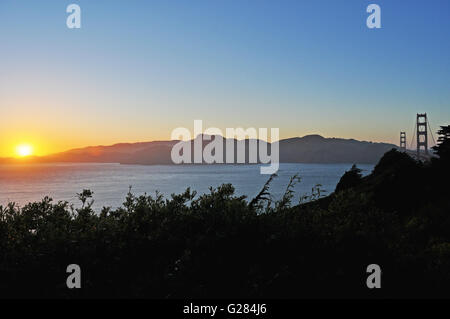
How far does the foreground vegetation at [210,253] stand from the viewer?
16.4 ft

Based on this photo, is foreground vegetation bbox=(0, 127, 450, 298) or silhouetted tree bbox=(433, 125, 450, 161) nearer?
foreground vegetation bbox=(0, 127, 450, 298)

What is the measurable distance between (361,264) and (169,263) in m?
2.62

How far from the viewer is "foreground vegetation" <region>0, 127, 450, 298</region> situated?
5.00 metres

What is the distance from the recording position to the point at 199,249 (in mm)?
5379

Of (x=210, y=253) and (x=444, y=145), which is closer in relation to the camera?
(x=210, y=253)

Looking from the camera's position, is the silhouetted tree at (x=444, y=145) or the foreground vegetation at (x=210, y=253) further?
the silhouetted tree at (x=444, y=145)

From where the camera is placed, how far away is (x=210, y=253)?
210 inches
